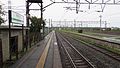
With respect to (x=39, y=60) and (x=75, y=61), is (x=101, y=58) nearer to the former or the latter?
(x=75, y=61)

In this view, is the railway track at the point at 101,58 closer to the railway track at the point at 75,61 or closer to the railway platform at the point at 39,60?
the railway track at the point at 75,61

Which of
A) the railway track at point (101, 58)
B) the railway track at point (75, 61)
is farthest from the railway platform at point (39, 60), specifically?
the railway track at point (101, 58)

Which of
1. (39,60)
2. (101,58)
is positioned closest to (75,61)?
(39,60)

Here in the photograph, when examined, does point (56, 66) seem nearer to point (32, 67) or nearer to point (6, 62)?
point (32, 67)

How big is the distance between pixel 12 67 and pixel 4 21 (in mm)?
11427

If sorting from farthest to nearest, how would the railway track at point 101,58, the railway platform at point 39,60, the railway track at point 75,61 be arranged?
the railway track at point 101,58
the railway track at point 75,61
the railway platform at point 39,60

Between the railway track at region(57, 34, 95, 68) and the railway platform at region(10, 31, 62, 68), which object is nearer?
the railway platform at region(10, 31, 62, 68)

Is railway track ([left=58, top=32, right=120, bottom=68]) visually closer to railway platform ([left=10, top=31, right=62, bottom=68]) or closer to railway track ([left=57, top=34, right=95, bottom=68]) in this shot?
railway track ([left=57, top=34, right=95, bottom=68])

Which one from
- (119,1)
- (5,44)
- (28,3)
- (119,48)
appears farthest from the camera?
(28,3)

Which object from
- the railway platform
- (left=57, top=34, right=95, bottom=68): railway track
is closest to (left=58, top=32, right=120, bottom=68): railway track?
(left=57, top=34, right=95, bottom=68): railway track

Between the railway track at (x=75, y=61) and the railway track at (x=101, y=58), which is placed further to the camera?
the railway track at (x=101, y=58)

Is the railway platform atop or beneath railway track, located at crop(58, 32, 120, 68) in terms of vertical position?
atop

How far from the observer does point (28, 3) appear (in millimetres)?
37719

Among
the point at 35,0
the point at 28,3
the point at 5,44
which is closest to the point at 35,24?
the point at 35,0
